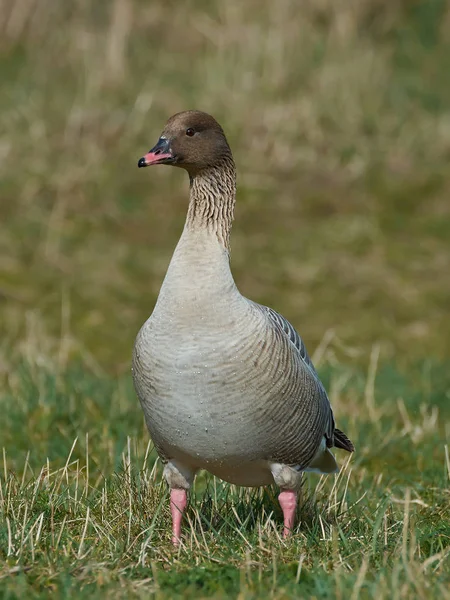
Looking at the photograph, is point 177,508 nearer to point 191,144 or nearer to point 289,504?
point 289,504

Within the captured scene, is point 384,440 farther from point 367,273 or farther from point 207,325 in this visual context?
point 367,273

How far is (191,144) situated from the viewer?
15.6 ft

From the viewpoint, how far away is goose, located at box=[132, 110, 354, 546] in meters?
4.35

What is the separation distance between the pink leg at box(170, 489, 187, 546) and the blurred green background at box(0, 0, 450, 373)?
132 inches

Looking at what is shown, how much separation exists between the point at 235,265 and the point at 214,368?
20.5 ft

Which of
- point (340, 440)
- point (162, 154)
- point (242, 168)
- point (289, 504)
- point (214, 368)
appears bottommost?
point (289, 504)

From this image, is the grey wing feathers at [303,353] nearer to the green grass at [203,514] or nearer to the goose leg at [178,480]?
the green grass at [203,514]

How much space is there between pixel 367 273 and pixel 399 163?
6.86 ft

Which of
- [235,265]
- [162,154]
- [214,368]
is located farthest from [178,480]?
[235,265]

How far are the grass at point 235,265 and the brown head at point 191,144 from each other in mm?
1441

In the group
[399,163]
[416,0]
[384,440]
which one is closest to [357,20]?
[416,0]

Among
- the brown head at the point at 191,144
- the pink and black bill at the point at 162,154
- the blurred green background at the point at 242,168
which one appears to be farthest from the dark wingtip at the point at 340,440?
the blurred green background at the point at 242,168

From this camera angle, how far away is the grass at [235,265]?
422 cm

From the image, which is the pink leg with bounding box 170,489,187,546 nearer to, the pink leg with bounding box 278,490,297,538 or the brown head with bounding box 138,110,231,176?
the pink leg with bounding box 278,490,297,538
